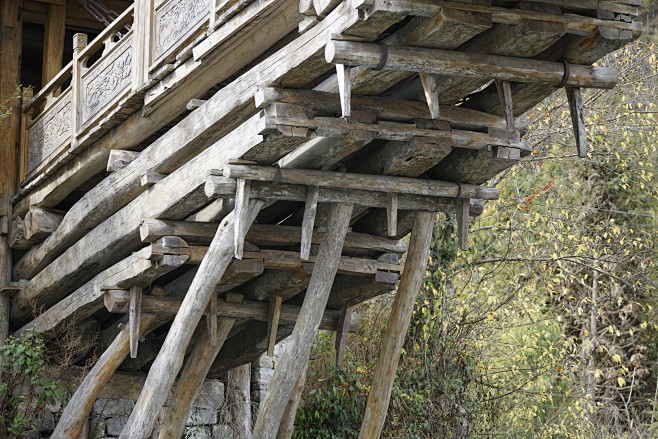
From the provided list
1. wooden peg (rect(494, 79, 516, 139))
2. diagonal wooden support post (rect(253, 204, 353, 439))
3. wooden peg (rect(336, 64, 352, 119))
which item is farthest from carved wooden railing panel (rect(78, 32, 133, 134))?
wooden peg (rect(494, 79, 516, 139))

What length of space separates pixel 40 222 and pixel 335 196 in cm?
316

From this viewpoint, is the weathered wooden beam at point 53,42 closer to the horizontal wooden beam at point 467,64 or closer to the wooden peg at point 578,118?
the horizontal wooden beam at point 467,64

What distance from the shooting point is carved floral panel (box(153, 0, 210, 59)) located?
21.4 feet

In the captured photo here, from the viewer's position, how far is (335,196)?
256 inches

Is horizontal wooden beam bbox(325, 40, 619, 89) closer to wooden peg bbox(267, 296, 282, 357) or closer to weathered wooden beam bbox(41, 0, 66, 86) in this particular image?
wooden peg bbox(267, 296, 282, 357)

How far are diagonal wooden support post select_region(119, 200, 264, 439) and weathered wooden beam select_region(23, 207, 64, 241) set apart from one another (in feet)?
7.44

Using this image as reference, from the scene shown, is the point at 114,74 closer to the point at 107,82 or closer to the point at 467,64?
the point at 107,82

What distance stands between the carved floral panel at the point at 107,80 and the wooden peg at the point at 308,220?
68.9 inches

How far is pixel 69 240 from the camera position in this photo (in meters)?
8.27

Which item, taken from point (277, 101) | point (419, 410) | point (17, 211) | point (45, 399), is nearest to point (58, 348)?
point (45, 399)

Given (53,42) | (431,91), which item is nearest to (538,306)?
(53,42)

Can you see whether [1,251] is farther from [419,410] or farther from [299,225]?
[419,410]

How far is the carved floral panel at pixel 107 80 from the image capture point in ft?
24.3

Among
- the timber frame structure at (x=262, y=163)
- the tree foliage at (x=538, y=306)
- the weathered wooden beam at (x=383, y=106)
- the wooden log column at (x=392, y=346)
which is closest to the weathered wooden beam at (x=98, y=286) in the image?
the timber frame structure at (x=262, y=163)
